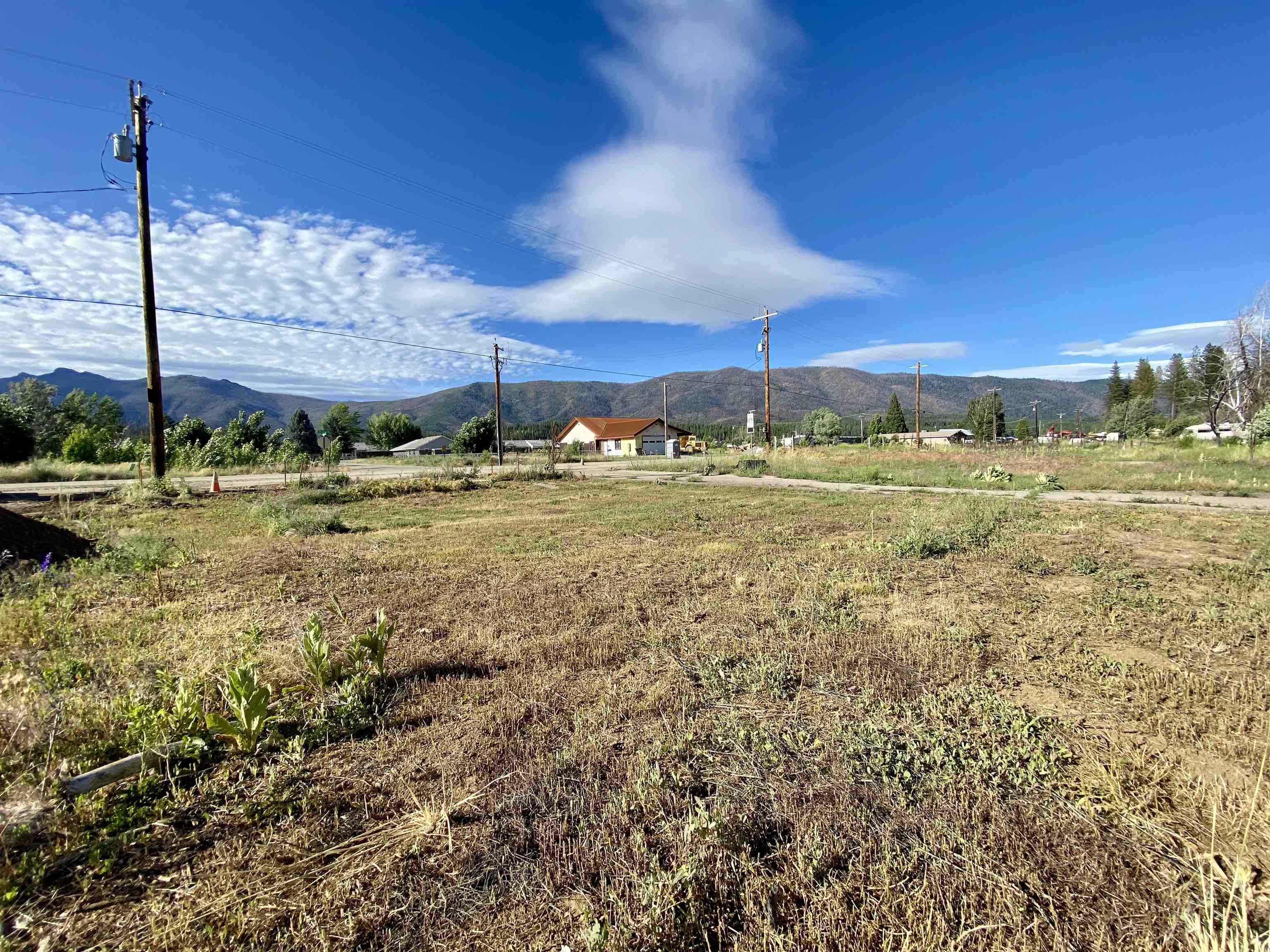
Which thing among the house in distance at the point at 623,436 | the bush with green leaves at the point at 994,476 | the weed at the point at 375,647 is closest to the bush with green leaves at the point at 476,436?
the house in distance at the point at 623,436

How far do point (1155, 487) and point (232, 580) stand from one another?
84.3 feet

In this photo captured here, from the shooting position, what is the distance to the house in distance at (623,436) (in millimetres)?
75438

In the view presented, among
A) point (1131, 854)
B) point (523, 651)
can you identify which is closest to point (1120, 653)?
point (1131, 854)

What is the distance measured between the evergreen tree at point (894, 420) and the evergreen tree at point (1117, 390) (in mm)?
31994

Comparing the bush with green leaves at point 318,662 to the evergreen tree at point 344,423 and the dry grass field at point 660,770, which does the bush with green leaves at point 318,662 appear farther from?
the evergreen tree at point 344,423

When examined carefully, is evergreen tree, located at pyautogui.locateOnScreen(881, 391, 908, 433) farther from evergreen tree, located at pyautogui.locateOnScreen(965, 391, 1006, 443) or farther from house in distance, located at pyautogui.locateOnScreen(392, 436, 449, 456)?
house in distance, located at pyautogui.locateOnScreen(392, 436, 449, 456)

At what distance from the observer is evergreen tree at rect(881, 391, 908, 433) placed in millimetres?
96875

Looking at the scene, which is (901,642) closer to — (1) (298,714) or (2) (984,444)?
(1) (298,714)

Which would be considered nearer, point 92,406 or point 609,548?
point 609,548

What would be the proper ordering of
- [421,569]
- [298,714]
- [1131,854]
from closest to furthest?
[1131,854], [298,714], [421,569]

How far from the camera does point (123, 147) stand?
1438 cm

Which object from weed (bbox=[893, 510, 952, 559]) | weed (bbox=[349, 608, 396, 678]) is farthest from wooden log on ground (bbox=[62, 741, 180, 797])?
weed (bbox=[893, 510, 952, 559])

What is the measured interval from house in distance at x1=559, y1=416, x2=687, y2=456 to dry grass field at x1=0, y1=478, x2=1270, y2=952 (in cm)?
6578

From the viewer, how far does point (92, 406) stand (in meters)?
61.8
